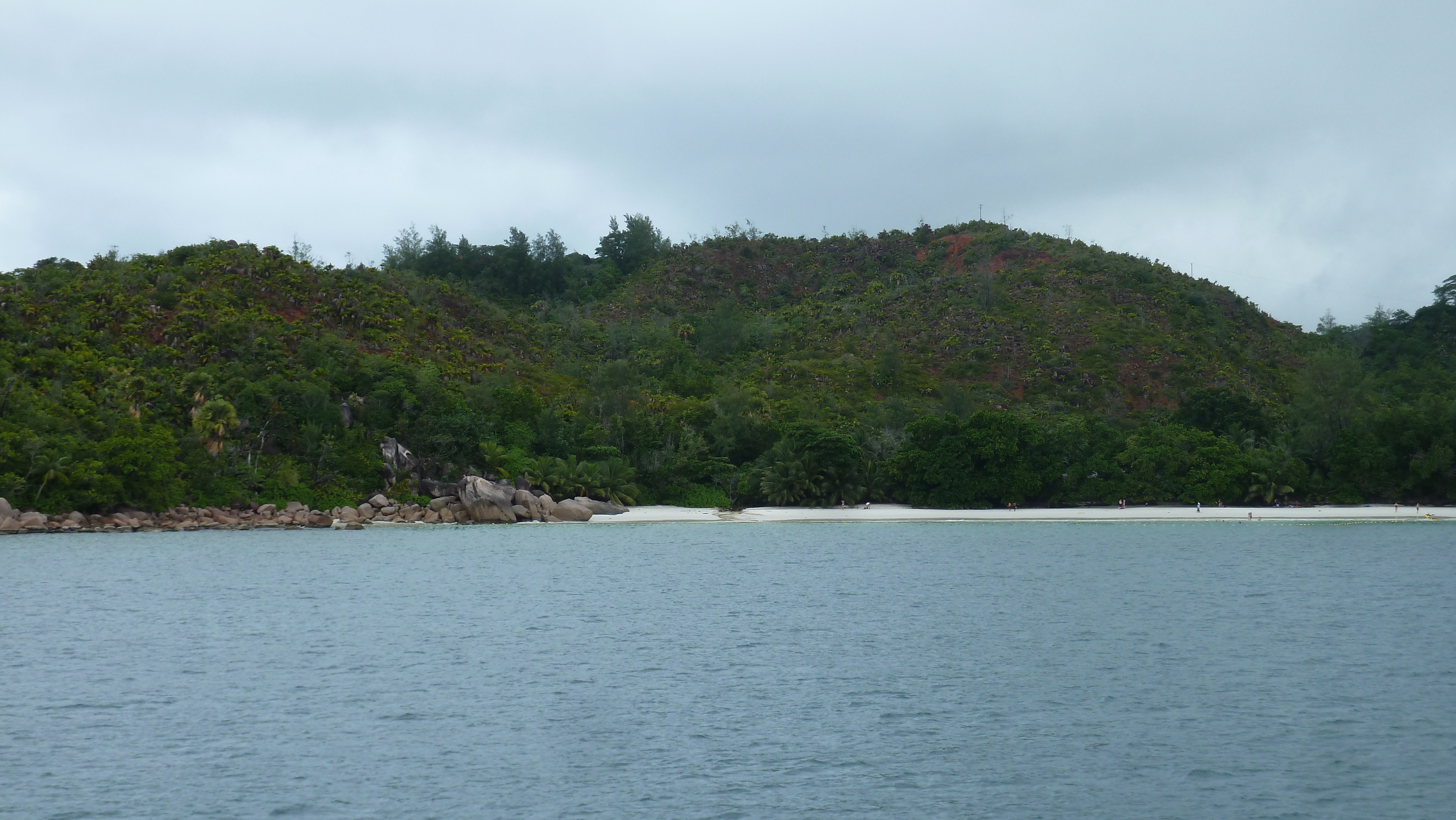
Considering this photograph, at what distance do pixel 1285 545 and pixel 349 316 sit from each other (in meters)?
60.0

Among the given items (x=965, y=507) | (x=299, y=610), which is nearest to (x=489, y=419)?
(x=965, y=507)

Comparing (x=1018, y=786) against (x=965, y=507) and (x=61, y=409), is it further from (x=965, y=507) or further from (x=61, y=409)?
(x=61, y=409)

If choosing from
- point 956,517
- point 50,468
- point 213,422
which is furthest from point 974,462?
point 50,468

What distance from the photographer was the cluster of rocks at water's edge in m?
48.3

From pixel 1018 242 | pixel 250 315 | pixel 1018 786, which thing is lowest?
pixel 1018 786

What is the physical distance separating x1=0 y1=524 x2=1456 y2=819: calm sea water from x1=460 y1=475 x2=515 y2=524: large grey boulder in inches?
772

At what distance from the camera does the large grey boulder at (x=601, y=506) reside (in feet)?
Answer: 193

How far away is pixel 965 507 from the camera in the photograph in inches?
2304

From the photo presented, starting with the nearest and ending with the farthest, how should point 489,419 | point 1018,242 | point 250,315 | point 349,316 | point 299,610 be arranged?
point 299,610, point 489,419, point 250,315, point 349,316, point 1018,242

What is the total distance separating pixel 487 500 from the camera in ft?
186

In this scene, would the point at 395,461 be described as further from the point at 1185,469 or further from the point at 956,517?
the point at 1185,469

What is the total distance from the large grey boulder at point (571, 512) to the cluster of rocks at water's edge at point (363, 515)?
3 centimetres

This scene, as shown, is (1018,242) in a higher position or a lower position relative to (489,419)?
higher

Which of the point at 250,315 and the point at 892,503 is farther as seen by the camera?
the point at 250,315
